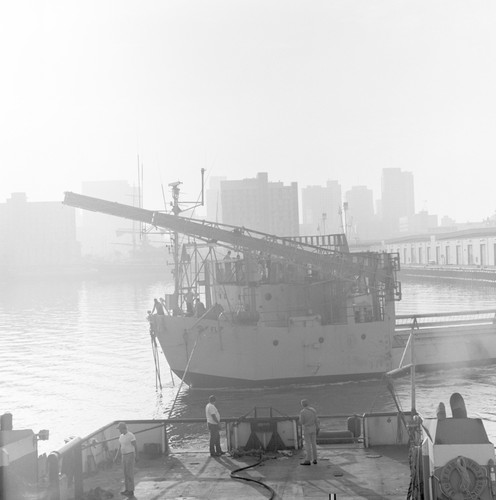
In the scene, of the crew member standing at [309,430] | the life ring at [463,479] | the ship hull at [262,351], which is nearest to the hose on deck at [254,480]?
the crew member standing at [309,430]

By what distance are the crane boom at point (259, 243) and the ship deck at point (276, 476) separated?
57.1 feet

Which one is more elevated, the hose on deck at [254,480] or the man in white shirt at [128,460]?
the man in white shirt at [128,460]

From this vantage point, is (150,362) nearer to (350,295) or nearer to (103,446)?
(350,295)

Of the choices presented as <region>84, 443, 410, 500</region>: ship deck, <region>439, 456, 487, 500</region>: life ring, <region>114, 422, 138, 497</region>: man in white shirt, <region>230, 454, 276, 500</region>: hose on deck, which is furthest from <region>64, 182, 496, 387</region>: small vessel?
<region>439, 456, 487, 500</region>: life ring

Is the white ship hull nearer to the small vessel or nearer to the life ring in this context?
the small vessel

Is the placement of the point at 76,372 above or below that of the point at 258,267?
below

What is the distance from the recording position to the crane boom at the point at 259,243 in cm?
3406

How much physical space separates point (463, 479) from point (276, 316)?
25.0m

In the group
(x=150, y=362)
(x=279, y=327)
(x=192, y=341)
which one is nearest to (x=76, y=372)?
(x=150, y=362)

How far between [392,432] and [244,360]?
52.1ft

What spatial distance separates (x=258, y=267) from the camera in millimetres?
35312

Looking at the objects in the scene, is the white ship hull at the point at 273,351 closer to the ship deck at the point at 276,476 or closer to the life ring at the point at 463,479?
the ship deck at the point at 276,476

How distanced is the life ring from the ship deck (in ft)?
13.9

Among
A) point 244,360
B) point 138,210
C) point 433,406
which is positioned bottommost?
point 433,406
